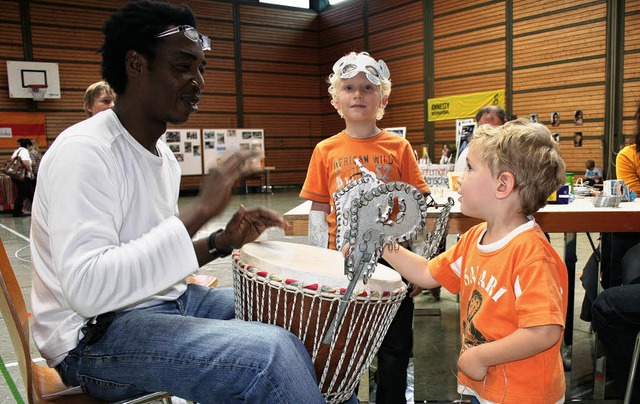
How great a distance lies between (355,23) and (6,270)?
17057 millimetres

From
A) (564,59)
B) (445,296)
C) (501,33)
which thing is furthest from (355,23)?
(445,296)

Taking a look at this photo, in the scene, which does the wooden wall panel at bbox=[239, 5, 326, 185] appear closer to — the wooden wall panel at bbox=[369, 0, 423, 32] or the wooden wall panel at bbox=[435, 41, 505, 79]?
the wooden wall panel at bbox=[369, 0, 423, 32]

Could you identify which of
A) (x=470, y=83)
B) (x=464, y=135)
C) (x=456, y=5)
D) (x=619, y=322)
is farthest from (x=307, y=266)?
(x=456, y=5)

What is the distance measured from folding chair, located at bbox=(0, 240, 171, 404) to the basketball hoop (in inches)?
593

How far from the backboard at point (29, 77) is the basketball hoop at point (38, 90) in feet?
0.23

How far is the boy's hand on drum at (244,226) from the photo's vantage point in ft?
4.85

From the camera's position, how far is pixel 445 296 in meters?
4.73

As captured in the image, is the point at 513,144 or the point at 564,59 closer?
the point at 513,144

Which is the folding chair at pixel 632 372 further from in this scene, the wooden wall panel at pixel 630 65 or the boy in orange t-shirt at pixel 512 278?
the wooden wall panel at pixel 630 65

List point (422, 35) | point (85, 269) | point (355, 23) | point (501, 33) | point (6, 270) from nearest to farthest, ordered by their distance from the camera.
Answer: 1. point (85, 269)
2. point (6, 270)
3. point (501, 33)
4. point (422, 35)
5. point (355, 23)

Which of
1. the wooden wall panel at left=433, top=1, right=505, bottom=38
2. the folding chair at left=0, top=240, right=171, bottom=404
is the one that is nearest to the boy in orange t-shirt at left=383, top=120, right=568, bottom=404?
the folding chair at left=0, top=240, right=171, bottom=404

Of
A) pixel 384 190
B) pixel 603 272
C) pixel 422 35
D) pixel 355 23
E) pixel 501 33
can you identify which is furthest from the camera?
pixel 355 23

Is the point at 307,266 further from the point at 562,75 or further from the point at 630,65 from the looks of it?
the point at 562,75

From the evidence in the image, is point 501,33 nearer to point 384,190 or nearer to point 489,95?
point 489,95
